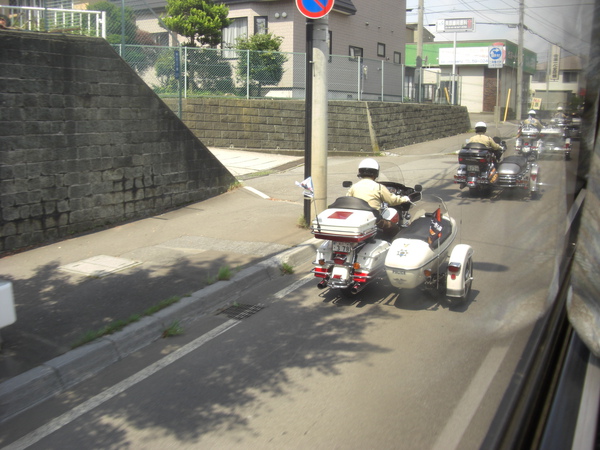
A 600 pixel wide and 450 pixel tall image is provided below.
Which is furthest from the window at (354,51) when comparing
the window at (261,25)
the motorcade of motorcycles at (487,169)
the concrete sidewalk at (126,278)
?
the concrete sidewalk at (126,278)

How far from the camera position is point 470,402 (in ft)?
13.0

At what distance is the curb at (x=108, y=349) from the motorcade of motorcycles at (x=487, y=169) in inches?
240

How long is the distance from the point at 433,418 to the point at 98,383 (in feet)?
8.71

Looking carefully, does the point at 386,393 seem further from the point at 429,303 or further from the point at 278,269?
the point at 278,269

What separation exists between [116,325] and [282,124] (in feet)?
43.6

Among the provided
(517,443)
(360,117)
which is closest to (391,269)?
(517,443)

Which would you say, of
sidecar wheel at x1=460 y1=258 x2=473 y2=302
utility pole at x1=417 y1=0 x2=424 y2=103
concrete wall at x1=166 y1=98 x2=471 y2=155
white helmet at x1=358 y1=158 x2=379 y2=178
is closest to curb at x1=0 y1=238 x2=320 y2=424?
white helmet at x1=358 y1=158 x2=379 y2=178

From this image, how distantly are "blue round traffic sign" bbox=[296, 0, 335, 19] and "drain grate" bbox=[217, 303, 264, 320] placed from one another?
4.59m

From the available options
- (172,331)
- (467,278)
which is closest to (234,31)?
(467,278)

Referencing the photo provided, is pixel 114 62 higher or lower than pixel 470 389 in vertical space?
higher

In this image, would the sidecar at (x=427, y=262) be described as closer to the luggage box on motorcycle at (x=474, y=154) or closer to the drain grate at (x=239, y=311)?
the drain grate at (x=239, y=311)

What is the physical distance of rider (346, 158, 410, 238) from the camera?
6398 millimetres

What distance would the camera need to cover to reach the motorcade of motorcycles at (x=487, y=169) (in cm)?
1126

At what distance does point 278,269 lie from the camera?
289 inches
